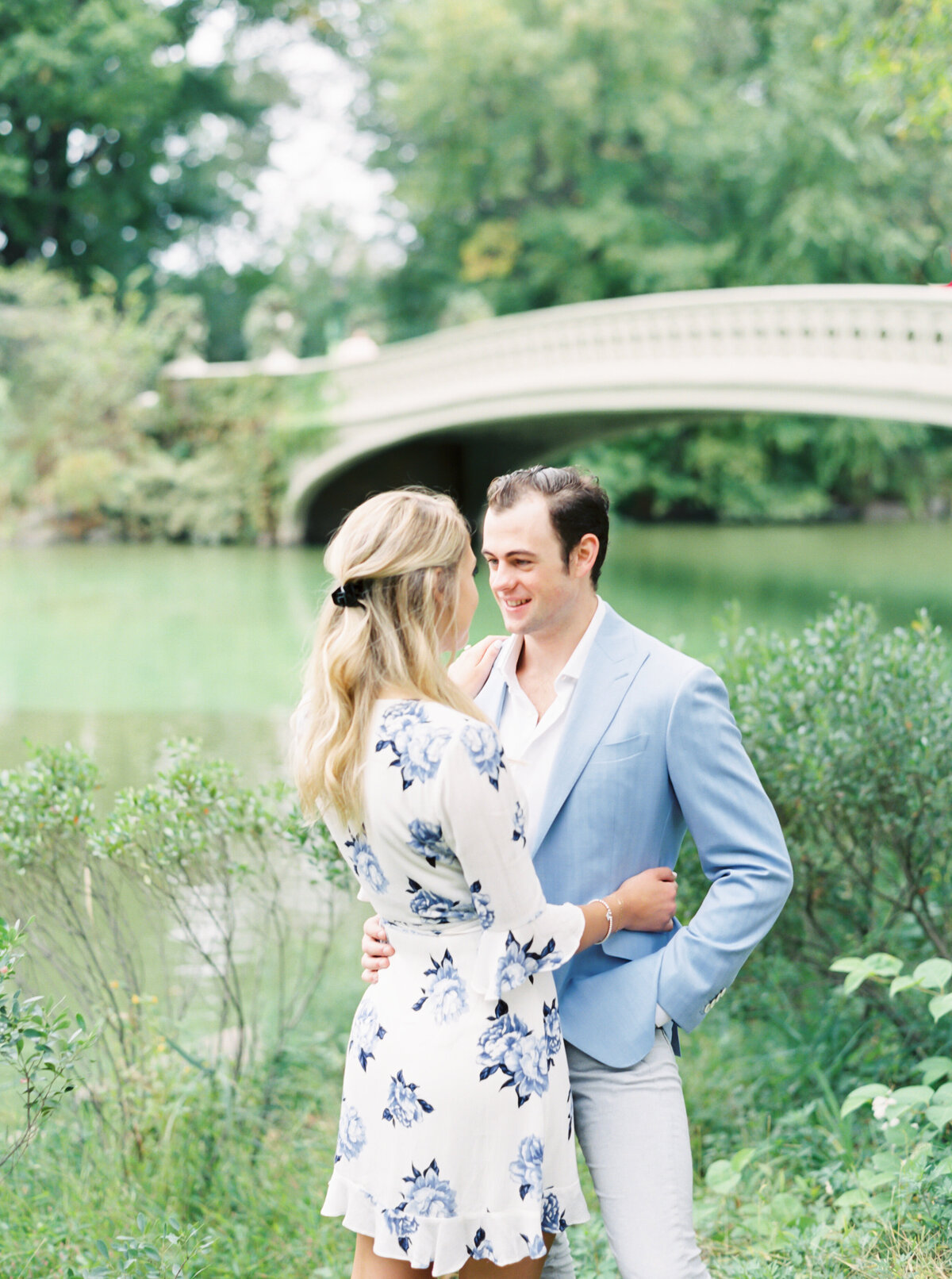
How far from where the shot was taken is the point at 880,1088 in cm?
229

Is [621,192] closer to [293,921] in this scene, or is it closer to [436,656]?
[293,921]

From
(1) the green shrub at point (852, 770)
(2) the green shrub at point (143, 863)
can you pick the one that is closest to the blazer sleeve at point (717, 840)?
(2) the green shrub at point (143, 863)

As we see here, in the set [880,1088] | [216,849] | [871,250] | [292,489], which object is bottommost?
[880,1088]

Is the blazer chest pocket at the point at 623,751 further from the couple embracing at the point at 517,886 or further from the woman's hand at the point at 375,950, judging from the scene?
the woman's hand at the point at 375,950

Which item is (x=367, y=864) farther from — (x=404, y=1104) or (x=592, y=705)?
(x=592, y=705)

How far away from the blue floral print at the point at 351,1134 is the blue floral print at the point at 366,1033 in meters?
0.07

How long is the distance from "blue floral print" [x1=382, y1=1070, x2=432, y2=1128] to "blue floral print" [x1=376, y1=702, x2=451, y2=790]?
0.40m

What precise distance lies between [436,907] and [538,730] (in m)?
0.43

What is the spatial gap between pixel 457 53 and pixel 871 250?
28.2 feet

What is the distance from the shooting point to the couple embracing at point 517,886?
1.57 m

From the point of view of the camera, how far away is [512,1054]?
1.60 m

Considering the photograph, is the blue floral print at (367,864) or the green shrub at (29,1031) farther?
the green shrub at (29,1031)

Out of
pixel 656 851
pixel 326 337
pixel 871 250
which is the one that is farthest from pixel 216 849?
pixel 326 337

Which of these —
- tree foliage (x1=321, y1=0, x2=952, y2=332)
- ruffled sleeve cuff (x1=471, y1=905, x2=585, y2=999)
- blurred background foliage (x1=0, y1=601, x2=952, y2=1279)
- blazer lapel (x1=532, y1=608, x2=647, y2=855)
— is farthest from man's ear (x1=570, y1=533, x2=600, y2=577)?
tree foliage (x1=321, y1=0, x2=952, y2=332)
